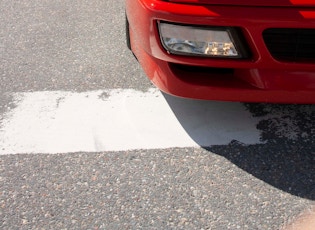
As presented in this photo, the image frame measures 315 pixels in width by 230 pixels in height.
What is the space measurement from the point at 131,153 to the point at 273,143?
0.79 meters

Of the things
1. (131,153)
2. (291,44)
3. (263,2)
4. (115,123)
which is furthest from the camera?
(115,123)

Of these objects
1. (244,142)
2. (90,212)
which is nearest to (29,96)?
(90,212)

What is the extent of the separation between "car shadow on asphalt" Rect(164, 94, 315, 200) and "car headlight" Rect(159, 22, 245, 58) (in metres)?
0.58

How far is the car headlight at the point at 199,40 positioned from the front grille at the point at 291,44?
6.1 inches

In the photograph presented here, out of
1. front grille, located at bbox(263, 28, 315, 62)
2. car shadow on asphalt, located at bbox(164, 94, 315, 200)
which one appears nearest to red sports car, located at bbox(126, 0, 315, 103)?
front grille, located at bbox(263, 28, 315, 62)

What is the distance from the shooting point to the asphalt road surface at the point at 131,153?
8.00 feet

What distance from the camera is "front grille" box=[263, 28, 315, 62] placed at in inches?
95.9

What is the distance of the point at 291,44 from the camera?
2482 mm

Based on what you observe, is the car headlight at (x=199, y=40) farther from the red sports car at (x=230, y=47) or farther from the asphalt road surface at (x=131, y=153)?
the asphalt road surface at (x=131, y=153)

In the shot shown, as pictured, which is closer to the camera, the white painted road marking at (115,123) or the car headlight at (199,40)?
the car headlight at (199,40)

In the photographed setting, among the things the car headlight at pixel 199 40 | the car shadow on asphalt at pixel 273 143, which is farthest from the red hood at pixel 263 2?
the car shadow on asphalt at pixel 273 143

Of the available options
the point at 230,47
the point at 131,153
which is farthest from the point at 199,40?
the point at 131,153

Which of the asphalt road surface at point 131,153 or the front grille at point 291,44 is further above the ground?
the front grille at point 291,44

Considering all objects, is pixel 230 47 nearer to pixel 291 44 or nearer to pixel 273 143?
pixel 291 44
